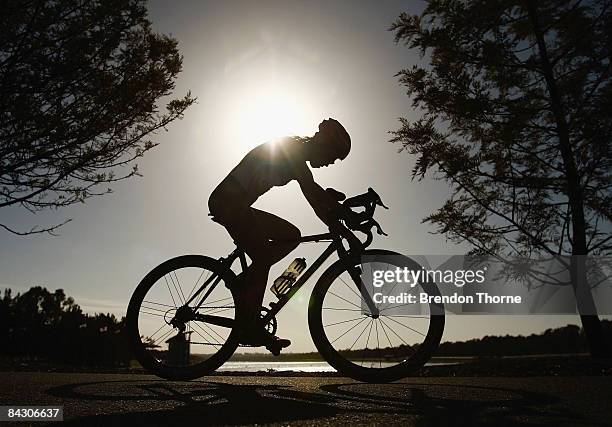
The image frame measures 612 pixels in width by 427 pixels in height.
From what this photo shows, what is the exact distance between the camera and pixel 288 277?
4.43 m

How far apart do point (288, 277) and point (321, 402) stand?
51.4 inches

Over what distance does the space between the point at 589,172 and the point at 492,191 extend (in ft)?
5.93

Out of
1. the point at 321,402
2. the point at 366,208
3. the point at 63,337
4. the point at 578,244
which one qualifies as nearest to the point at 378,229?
the point at 366,208

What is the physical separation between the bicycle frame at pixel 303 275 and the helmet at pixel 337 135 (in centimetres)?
73

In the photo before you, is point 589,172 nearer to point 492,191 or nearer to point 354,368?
point 492,191

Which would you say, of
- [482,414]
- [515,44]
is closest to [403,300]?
[482,414]

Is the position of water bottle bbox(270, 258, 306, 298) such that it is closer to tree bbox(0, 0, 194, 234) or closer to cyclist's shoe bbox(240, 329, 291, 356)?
cyclist's shoe bbox(240, 329, 291, 356)

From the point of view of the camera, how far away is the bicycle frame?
4.34 meters

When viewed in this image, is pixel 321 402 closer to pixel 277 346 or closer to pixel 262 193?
pixel 277 346

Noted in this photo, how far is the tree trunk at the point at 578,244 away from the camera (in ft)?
31.1

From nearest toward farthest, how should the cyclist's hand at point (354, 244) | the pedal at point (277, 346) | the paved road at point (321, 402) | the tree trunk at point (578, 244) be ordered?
1. the paved road at point (321, 402)
2. the pedal at point (277, 346)
3. the cyclist's hand at point (354, 244)
4. the tree trunk at point (578, 244)

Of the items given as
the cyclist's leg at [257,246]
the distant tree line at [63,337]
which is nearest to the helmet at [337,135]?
the cyclist's leg at [257,246]

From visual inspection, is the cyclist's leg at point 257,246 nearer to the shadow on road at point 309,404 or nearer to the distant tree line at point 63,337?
the shadow on road at point 309,404

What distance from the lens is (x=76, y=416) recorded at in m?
2.79
